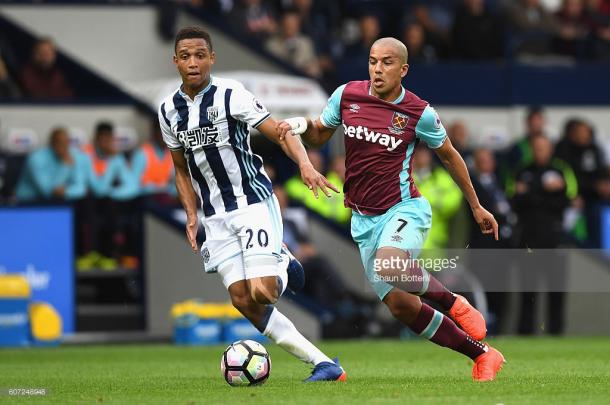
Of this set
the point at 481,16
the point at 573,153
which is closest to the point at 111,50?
the point at 481,16

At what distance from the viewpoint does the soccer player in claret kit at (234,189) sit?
395 inches

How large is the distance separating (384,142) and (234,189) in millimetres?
1058

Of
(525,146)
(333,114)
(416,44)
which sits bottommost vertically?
(333,114)

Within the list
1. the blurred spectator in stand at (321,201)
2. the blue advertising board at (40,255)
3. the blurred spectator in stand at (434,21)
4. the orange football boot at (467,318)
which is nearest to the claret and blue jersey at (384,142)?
the orange football boot at (467,318)

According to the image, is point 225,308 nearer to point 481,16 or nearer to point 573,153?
point 573,153

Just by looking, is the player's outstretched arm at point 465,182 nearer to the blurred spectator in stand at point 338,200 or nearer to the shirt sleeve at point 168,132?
the shirt sleeve at point 168,132

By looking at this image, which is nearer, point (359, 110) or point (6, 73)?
point (359, 110)

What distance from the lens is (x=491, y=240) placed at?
1881cm

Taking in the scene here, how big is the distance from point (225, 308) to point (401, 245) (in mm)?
7089

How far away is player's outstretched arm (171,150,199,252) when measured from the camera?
10359mm

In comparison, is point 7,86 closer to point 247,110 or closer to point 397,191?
point 247,110

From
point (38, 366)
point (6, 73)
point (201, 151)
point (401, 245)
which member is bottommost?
point (38, 366)

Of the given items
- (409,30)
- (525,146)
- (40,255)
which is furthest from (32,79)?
(525,146)

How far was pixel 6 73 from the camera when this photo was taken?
62.8 feet
